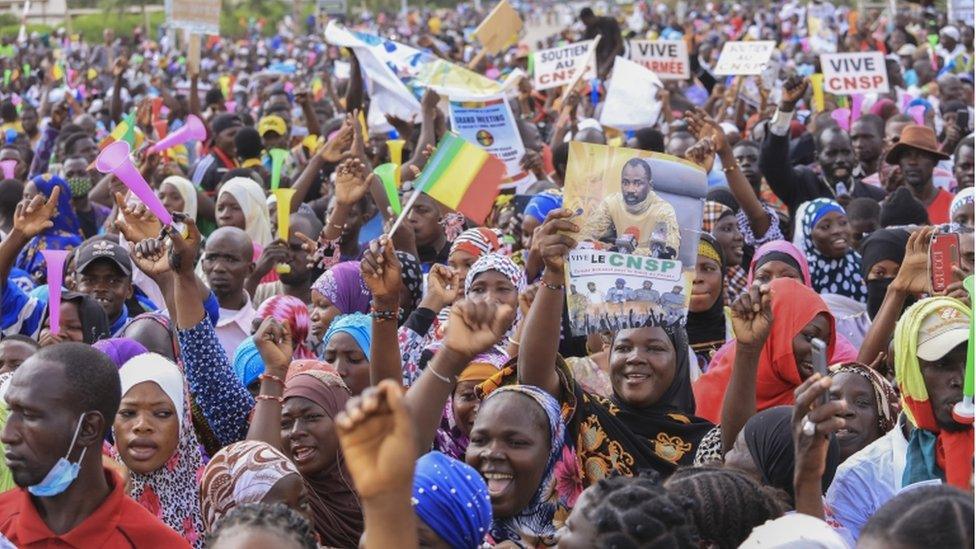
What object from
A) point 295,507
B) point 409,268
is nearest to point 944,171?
point 409,268

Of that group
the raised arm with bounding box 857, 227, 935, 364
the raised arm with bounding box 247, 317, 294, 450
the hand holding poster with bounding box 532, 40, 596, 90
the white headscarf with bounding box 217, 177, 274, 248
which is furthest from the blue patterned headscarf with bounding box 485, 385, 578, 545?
the hand holding poster with bounding box 532, 40, 596, 90

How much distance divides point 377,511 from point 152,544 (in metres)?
1.06

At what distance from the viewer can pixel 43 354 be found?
136 inches

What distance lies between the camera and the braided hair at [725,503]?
3186mm

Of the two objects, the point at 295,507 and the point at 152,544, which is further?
the point at 295,507

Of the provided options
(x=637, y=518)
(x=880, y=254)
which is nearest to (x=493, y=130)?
(x=880, y=254)

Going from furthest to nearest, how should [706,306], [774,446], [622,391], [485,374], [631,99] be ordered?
[631,99] < [706,306] < [485,374] < [622,391] < [774,446]

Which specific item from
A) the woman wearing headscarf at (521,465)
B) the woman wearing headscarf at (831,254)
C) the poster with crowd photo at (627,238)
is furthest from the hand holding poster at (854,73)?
the woman wearing headscarf at (521,465)

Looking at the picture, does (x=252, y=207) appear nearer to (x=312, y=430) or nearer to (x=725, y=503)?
(x=312, y=430)

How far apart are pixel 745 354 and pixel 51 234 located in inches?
192

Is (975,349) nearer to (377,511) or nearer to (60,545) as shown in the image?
(377,511)

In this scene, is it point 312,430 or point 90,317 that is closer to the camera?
point 312,430

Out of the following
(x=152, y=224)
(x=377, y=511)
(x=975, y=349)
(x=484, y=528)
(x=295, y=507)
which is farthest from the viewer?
(x=152, y=224)

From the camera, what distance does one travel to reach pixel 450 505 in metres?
3.28
